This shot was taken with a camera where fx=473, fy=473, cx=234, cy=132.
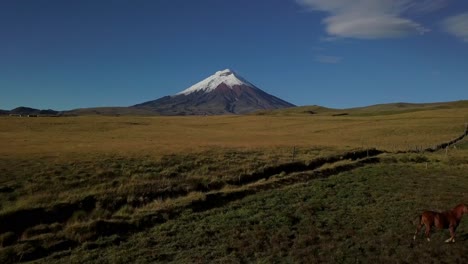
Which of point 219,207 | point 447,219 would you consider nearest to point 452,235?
point 447,219

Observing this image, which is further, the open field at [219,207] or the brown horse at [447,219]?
the brown horse at [447,219]

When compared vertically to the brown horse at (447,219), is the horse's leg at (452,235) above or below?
below

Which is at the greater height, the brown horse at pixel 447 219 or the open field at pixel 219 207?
the brown horse at pixel 447 219

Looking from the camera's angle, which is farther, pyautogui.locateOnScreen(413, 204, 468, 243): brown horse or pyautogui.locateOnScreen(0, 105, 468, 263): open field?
pyautogui.locateOnScreen(413, 204, 468, 243): brown horse

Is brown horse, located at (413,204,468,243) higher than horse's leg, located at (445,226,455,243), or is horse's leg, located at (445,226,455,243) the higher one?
brown horse, located at (413,204,468,243)

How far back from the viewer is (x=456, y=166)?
40.0 m

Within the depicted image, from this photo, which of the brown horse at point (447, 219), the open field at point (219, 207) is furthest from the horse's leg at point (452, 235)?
the open field at point (219, 207)

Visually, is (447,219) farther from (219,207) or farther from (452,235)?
(219,207)

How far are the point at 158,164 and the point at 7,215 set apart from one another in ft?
55.8

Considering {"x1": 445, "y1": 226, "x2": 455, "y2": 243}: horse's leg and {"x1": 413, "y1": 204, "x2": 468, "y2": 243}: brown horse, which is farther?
{"x1": 413, "y1": 204, "x2": 468, "y2": 243}: brown horse

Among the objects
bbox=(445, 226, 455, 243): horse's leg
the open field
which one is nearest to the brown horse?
bbox=(445, 226, 455, 243): horse's leg

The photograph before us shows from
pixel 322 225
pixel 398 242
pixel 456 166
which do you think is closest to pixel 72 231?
pixel 322 225

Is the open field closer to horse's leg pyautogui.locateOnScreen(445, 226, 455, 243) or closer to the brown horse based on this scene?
horse's leg pyautogui.locateOnScreen(445, 226, 455, 243)

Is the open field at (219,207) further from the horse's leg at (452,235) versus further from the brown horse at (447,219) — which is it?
the brown horse at (447,219)
